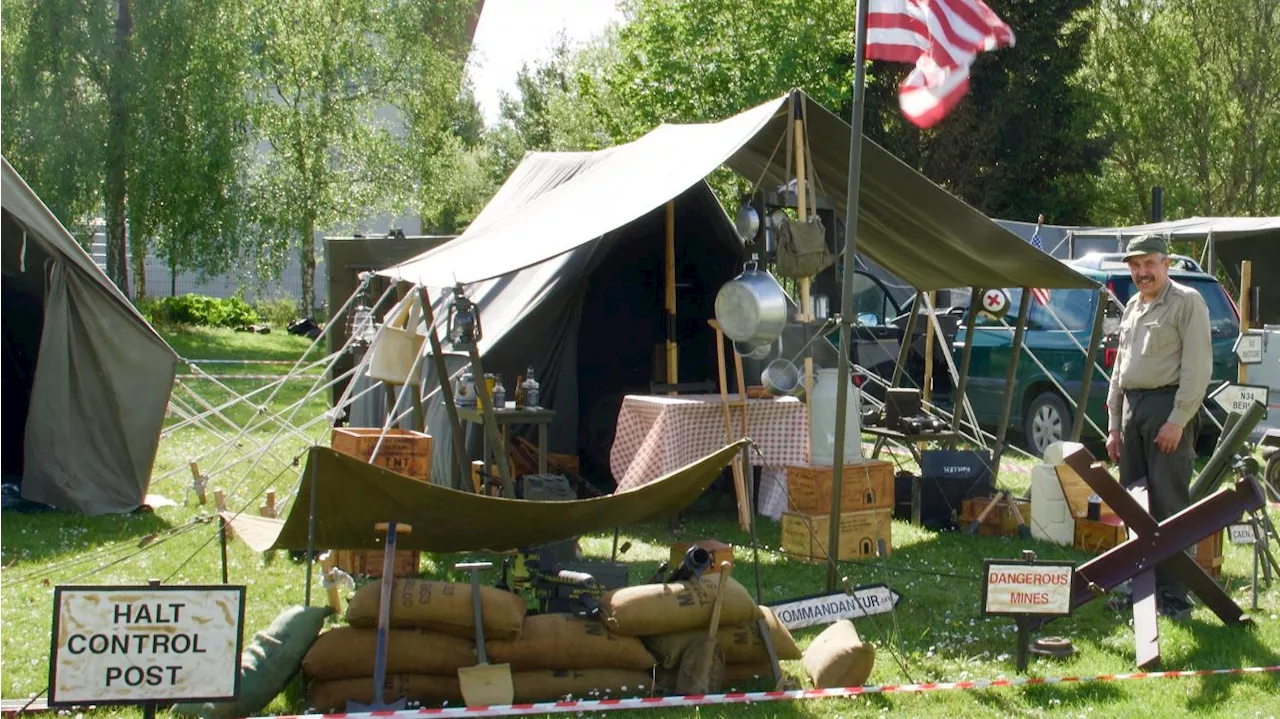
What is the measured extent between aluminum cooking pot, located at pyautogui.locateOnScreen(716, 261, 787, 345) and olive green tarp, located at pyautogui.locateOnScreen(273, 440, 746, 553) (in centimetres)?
138

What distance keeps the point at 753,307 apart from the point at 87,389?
4.45 meters

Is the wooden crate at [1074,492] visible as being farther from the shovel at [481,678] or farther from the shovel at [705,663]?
the shovel at [481,678]

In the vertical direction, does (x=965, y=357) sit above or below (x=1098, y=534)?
above

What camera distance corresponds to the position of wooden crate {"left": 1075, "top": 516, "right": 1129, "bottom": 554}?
728 centimetres

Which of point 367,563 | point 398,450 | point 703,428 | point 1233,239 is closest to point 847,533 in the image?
point 703,428

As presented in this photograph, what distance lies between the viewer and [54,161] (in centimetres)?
1844

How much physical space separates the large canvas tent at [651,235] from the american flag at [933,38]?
59cm

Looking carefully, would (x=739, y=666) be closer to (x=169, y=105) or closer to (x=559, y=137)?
(x=169, y=105)

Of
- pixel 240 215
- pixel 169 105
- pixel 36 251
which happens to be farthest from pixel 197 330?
pixel 36 251

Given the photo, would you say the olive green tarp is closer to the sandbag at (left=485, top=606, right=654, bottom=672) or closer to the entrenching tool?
the sandbag at (left=485, top=606, right=654, bottom=672)

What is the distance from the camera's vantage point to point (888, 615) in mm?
5785

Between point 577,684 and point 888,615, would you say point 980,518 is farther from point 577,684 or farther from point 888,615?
point 577,684

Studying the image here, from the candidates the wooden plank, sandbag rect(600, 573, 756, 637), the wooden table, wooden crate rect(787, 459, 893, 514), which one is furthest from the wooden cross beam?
the wooden table

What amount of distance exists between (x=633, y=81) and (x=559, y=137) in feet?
43.8
